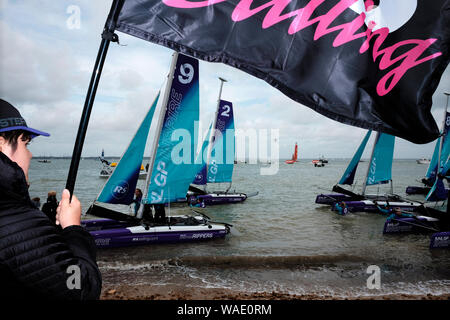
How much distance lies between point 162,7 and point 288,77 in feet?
4.48

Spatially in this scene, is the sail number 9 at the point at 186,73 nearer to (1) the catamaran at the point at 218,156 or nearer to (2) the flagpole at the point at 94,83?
(2) the flagpole at the point at 94,83

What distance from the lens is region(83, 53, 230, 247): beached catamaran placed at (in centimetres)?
959

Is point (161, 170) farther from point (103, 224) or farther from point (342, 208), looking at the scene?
point (342, 208)

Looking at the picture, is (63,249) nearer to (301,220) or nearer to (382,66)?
(382,66)

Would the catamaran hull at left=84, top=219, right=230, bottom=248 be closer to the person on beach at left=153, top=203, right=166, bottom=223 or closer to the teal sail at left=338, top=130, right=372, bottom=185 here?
the person on beach at left=153, top=203, right=166, bottom=223

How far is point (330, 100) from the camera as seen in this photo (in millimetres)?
2584

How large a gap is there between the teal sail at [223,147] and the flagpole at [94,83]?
2032 centimetres

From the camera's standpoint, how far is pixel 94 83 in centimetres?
188

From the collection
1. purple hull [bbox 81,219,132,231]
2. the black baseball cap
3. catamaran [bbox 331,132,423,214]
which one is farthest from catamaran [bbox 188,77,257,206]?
the black baseball cap

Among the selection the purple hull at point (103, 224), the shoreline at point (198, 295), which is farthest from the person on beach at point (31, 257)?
the purple hull at point (103, 224)

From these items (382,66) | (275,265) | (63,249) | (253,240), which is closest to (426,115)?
(382,66)

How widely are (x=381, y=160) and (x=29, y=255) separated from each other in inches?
1018

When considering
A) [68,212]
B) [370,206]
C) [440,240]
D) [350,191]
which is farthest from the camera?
[350,191]

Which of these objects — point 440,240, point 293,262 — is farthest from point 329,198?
point 293,262
